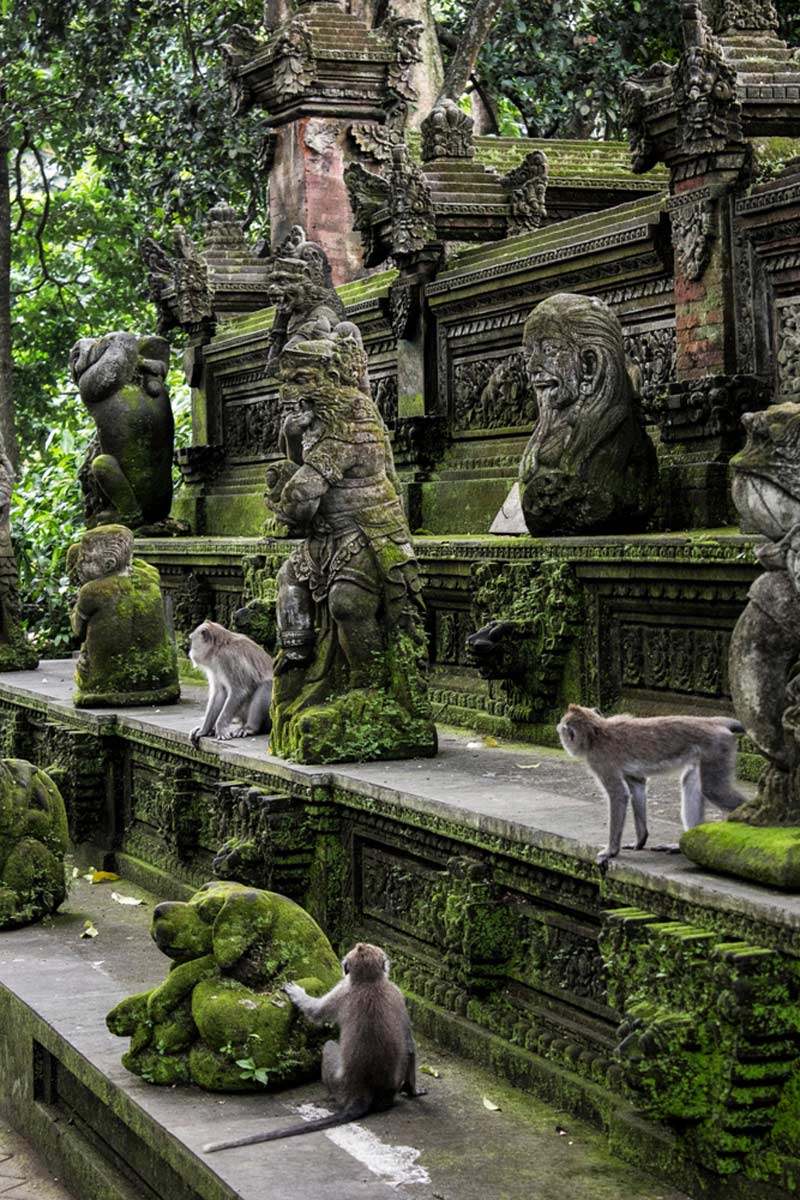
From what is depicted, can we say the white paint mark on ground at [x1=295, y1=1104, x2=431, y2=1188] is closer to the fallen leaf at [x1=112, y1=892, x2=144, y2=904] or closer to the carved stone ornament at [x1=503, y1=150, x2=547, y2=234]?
the fallen leaf at [x1=112, y1=892, x2=144, y2=904]

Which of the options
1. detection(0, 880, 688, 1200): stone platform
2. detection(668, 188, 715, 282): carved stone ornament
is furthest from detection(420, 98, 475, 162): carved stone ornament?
detection(0, 880, 688, 1200): stone platform

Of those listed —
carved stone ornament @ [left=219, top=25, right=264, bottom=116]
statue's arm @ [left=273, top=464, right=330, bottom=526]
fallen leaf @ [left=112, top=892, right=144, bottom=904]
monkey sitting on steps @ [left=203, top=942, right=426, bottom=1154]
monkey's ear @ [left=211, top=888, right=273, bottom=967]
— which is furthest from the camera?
carved stone ornament @ [left=219, top=25, right=264, bottom=116]

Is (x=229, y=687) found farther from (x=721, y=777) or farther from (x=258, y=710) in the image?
(x=721, y=777)

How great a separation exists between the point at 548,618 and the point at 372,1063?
3.26 meters

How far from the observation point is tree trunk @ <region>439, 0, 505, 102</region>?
Answer: 1581 centimetres

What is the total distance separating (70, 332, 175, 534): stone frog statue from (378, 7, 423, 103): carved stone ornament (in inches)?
121

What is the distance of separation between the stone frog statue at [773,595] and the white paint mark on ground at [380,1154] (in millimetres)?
1319

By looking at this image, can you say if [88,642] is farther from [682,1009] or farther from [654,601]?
[682,1009]

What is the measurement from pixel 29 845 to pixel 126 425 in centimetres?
622

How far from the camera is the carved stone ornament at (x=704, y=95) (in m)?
7.82

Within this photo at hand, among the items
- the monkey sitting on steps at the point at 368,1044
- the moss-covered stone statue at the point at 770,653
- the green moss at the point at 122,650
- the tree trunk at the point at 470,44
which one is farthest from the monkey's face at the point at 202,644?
the tree trunk at the point at 470,44

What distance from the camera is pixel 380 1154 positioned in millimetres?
4812

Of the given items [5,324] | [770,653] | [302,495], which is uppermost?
[5,324]

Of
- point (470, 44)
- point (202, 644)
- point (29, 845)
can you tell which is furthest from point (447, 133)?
point (29, 845)
